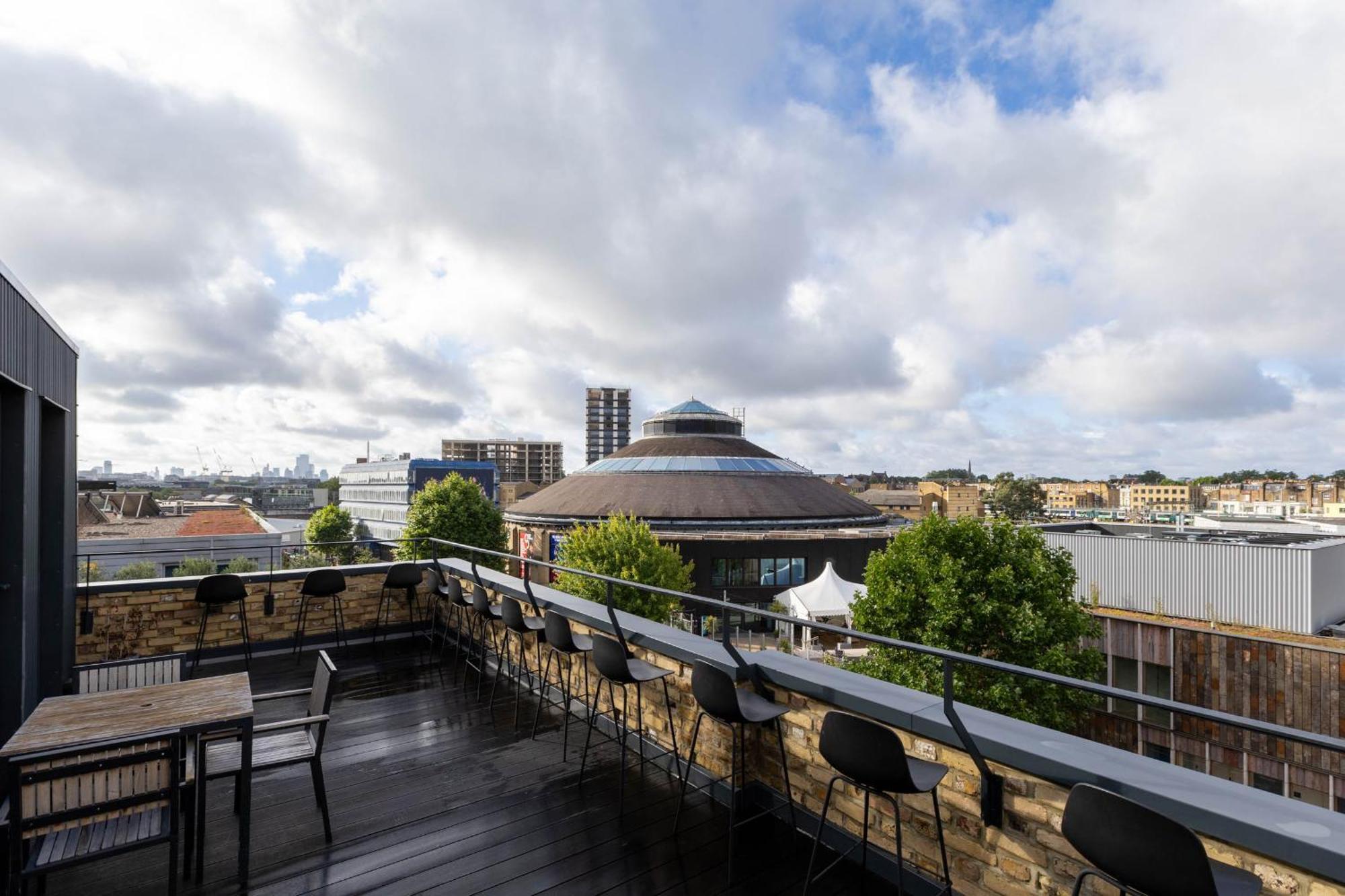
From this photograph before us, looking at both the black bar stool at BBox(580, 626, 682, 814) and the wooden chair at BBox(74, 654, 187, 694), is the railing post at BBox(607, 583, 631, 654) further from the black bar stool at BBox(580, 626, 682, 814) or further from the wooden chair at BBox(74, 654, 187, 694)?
the wooden chair at BBox(74, 654, 187, 694)

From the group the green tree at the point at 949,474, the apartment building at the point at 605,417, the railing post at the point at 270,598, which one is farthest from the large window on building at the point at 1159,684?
the green tree at the point at 949,474

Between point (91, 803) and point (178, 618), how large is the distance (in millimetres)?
4910

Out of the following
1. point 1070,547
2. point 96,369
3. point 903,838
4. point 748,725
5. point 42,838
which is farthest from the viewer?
point 96,369

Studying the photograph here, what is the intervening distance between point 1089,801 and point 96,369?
73.1 metres

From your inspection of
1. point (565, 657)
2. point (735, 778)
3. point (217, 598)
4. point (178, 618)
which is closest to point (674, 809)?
point (735, 778)

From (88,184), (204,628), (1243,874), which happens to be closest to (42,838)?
(1243,874)

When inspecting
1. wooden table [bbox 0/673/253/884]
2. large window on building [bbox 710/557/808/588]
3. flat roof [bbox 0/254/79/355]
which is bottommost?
large window on building [bbox 710/557/808/588]

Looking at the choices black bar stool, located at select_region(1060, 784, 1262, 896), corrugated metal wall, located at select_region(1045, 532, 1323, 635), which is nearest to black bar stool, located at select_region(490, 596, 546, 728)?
black bar stool, located at select_region(1060, 784, 1262, 896)

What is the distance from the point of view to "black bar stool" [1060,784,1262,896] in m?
1.41

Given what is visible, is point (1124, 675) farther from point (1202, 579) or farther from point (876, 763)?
point (876, 763)

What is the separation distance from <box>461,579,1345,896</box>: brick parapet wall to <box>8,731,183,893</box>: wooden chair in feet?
8.30

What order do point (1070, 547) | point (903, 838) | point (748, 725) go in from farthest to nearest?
point (1070, 547) < point (748, 725) < point (903, 838)

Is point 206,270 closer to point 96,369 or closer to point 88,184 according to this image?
point 88,184

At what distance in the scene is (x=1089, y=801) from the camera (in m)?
1.62
